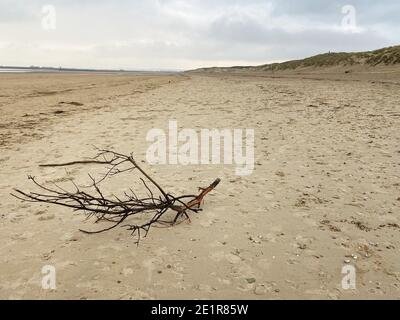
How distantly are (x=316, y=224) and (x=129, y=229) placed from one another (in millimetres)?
1960

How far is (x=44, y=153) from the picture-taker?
23.6 ft

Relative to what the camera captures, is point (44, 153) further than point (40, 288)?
Yes

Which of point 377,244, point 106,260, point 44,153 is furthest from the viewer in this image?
point 44,153

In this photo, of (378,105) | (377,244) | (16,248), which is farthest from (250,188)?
(378,105)

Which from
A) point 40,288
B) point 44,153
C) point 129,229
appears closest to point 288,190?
point 129,229

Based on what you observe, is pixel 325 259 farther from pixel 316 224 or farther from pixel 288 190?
pixel 288 190

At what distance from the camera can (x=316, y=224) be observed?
4.17 metres

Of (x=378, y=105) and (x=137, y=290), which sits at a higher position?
(x=378, y=105)

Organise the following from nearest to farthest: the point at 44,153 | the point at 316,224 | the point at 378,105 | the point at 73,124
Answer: the point at 316,224
the point at 44,153
the point at 73,124
the point at 378,105

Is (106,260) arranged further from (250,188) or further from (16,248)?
(250,188)
